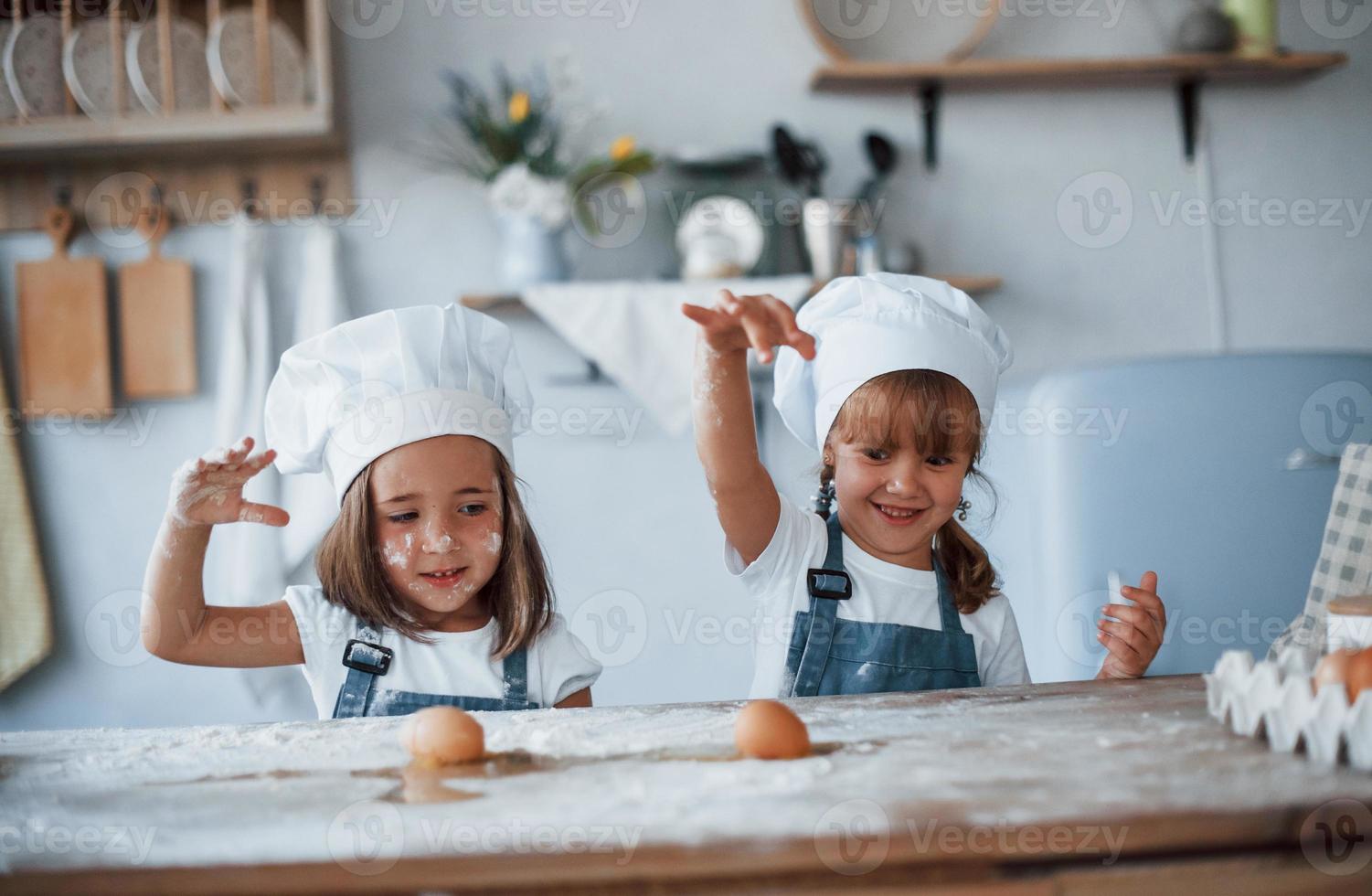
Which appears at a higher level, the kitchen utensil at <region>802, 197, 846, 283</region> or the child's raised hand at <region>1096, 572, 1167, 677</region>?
the kitchen utensil at <region>802, 197, 846, 283</region>

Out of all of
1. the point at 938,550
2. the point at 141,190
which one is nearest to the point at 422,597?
the point at 938,550

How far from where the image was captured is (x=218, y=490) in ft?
Answer: 3.11

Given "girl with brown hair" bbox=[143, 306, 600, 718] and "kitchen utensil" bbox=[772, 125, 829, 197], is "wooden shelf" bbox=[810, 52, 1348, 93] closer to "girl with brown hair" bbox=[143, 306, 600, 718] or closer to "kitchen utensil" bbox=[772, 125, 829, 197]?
"kitchen utensil" bbox=[772, 125, 829, 197]

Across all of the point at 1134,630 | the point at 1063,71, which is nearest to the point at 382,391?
the point at 1134,630

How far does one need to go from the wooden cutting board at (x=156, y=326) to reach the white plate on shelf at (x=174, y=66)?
236 millimetres

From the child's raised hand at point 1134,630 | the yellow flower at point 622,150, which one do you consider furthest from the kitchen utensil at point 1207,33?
the child's raised hand at point 1134,630

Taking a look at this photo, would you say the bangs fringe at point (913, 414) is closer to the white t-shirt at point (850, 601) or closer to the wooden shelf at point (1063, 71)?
the white t-shirt at point (850, 601)

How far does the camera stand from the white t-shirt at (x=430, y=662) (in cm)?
103

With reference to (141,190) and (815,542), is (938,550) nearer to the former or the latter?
(815,542)

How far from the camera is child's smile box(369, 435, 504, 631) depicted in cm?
102

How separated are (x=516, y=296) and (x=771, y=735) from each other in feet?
4.62

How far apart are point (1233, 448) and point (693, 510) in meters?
0.99

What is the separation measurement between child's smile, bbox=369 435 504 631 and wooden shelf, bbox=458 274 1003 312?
869 millimetres

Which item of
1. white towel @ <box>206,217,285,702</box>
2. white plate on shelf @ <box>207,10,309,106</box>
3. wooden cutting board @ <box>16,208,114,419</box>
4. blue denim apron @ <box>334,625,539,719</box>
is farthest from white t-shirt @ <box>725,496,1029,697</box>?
wooden cutting board @ <box>16,208,114,419</box>
